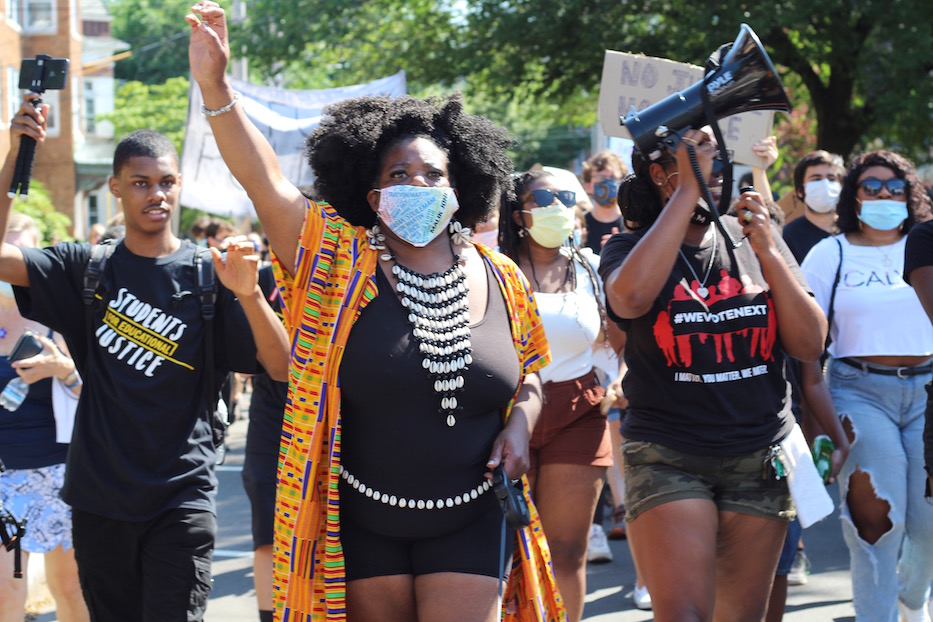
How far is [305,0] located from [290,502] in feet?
59.9

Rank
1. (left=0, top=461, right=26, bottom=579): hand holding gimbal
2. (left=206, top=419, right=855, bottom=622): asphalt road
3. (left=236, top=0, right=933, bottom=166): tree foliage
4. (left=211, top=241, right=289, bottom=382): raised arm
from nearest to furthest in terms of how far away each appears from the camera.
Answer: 1. (left=211, top=241, right=289, bottom=382): raised arm
2. (left=0, top=461, right=26, bottom=579): hand holding gimbal
3. (left=206, top=419, right=855, bottom=622): asphalt road
4. (left=236, top=0, right=933, bottom=166): tree foliage

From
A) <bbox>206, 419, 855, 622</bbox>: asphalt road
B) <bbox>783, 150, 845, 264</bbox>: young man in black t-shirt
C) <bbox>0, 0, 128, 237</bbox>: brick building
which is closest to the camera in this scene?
<bbox>206, 419, 855, 622</bbox>: asphalt road

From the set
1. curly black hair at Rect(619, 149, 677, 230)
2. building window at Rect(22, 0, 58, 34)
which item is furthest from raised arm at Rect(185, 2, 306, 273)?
building window at Rect(22, 0, 58, 34)

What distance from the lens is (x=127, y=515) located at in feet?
13.4

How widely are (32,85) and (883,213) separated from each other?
364 cm

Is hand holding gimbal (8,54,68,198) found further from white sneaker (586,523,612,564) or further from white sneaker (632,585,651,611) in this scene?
white sneaker (586,523,612,564)

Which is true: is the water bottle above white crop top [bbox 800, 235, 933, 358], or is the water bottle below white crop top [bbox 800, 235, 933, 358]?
below

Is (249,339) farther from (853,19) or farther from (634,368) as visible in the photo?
(853,19)

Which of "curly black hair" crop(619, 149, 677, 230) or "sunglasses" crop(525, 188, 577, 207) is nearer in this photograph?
"curly black hair" crop(619, 149, 677, 230)

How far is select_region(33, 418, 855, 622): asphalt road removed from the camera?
6301 mm

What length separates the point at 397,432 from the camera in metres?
3.33

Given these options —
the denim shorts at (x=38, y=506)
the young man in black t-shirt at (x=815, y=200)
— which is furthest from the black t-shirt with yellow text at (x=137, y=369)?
the young man in black t-shirt at (x=815, y=200)

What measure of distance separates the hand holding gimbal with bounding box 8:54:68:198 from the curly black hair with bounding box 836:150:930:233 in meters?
3.50

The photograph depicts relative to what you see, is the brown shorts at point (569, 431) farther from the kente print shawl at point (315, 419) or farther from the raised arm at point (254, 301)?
the kente print shawl at point (315, 419)
